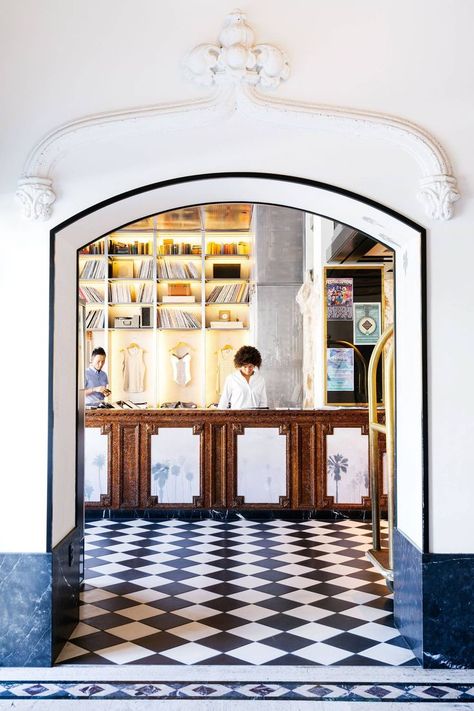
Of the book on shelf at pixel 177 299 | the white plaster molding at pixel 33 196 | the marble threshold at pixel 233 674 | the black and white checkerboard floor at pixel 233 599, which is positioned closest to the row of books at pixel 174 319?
the book on shelf at pixel 177 299

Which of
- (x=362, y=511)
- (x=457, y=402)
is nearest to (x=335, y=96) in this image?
(x=457, y=402)

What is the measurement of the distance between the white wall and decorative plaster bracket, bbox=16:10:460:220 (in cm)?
5

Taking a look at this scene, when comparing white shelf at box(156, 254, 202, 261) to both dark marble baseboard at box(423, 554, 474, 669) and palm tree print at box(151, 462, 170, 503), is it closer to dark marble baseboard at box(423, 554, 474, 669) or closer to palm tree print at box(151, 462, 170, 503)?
palm tree print at box(151, 462, 170, 503)

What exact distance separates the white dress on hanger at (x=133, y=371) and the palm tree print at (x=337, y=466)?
3.80 meters

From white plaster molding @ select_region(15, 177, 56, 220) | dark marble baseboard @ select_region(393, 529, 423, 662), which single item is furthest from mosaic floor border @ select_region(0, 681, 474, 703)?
white plaster molding @ select_region(15, 177, 56, 220)

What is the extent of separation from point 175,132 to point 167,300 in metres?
6.36

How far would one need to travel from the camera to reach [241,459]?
7.07 m

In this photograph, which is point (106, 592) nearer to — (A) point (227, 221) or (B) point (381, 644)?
(B) point (381, 644)

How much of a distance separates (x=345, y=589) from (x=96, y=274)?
6.43 metres

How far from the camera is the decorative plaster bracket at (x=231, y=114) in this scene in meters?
3.55

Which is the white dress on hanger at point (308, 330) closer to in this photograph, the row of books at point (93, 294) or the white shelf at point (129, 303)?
the white shelf at point (129, 303)

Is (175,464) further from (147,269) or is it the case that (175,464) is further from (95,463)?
(147,269)

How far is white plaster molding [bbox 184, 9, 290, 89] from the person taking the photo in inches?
137

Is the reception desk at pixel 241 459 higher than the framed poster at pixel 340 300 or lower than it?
lower
